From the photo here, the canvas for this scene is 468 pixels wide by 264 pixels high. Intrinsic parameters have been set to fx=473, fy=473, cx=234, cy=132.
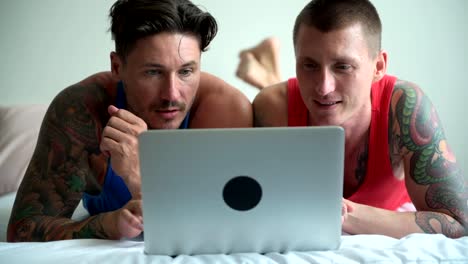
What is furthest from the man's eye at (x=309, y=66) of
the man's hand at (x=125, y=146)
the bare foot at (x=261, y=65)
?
the bare foot at (x=261, y=65)

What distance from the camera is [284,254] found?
2.43 ft

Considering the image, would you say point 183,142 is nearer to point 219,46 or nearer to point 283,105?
point 283,105

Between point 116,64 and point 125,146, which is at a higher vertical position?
point 116,64

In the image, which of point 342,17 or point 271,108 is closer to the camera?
point 342,17

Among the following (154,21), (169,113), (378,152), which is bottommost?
(378,152)

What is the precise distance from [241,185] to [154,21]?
0.67 meters

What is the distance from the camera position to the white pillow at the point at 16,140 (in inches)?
73.1

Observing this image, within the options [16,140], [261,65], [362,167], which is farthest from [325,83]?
[16,140]

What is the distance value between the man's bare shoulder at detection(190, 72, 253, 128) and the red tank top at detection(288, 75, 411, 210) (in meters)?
0.14

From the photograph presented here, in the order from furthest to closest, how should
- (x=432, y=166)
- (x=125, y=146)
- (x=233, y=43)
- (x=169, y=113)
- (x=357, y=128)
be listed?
1. (x=233, y=43)
2. (x=357, y=128)
3. (x=169, y=113)
4. (x=432, y=166)
5. (x=125, y=146)

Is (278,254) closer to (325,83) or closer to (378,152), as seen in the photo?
(325,83)

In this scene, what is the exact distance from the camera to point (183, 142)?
680 millimetres

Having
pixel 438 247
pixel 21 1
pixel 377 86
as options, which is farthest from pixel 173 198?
pixel 21 1

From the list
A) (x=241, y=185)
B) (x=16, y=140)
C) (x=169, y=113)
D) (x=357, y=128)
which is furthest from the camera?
(x=16, y=140)
